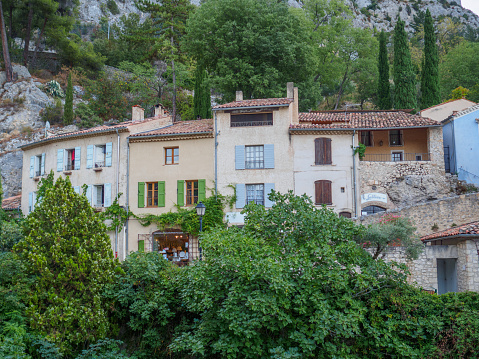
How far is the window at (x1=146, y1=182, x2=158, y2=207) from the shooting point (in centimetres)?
2427

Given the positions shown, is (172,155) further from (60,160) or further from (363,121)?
(363,121)

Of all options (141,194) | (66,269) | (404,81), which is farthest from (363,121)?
(66,269)

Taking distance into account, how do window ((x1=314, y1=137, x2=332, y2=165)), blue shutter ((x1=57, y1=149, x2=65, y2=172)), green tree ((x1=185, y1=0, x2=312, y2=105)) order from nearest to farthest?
window ((x1=314, y1=137, x2=332, y2=165)) < blue shutter ((x1=57, y1=149, x2=65, y2=172)) < green tree ((x1=185, y1=0, x2=312, y2=105))

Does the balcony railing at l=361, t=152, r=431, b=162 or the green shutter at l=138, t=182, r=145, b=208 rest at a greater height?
the balcony railing at l=361, t=152, r=431, b=162

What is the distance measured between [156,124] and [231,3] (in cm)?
1163

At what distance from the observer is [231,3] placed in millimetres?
32250

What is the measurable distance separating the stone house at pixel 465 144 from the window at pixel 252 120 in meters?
10.6

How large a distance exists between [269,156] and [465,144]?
11.9 m

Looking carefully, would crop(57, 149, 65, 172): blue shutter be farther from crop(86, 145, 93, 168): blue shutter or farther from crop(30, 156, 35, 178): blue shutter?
crop(30, 156, 35, 178): blue shutter

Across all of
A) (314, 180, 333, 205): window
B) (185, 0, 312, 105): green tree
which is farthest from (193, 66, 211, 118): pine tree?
(314, 180, 333, 205): window

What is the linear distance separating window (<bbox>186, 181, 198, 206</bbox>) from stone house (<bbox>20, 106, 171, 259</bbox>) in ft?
11.7

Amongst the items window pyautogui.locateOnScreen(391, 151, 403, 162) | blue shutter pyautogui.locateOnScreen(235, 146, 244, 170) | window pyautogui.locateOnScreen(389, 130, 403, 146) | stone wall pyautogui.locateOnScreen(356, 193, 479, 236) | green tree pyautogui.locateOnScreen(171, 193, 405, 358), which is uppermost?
window pyautogui.locateOnScreen(389, 130, 403, 146)

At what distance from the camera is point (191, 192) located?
23.9 m

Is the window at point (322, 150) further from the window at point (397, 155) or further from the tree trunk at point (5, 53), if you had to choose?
the tree trunk at point (5, 53)
